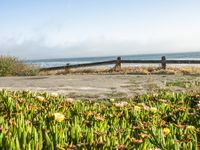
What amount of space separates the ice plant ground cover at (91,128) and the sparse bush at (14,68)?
792 inches

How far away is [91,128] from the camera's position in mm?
4090

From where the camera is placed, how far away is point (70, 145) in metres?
3.62

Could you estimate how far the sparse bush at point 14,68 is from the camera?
26953 mm

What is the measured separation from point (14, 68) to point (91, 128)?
78.7 feet

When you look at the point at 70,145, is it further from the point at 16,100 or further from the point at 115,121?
the point at 16,100

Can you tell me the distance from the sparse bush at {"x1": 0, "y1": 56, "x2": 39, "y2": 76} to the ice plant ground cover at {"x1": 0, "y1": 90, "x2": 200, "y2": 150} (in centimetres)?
2013

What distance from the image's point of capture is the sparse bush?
2695cm

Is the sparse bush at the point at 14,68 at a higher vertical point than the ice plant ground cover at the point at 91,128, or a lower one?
lower

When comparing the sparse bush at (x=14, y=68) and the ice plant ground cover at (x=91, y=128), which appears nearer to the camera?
the ice plant ground cover at (x=91, y=128)

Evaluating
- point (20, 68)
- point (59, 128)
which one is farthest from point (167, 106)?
point (20, 68)

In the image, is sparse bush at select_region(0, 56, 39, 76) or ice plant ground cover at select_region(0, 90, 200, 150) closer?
ice plant ground cover at select_region(0, 90, 200, 150)

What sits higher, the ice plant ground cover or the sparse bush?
the ice plant ground cover

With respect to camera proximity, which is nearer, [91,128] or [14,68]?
[91,128]

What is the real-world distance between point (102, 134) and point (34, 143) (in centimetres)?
69
